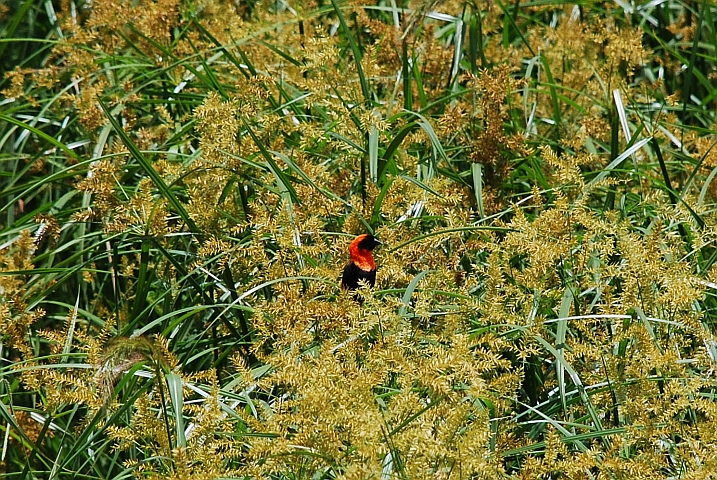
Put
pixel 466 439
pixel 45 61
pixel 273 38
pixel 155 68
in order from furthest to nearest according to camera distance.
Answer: pixel 45 61
pixel 273 38
pixel 155 68
pixel 466 439

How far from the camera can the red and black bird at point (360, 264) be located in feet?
8.85

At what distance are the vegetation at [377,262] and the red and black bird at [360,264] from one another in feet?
0.18

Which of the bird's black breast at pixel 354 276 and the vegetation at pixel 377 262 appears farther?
the bird's black breast at pixel 354 276

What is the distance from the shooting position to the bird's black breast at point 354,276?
8.83 feet

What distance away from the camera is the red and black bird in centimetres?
270

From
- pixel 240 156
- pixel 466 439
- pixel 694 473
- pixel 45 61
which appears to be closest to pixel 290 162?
pixel 240 156

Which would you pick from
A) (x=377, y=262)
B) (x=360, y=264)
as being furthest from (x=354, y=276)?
(x=377, y=262)

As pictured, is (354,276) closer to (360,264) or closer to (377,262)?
(360,264)

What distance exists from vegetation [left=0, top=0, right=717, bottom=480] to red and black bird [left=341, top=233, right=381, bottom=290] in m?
0.05

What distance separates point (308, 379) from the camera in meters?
2.14

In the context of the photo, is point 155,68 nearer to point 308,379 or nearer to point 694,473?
Answer: point 308,379

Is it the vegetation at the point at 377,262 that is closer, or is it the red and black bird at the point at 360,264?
the vegetation at the point at 377,262

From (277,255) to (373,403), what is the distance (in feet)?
2.37

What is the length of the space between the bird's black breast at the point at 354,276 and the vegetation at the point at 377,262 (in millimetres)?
43
